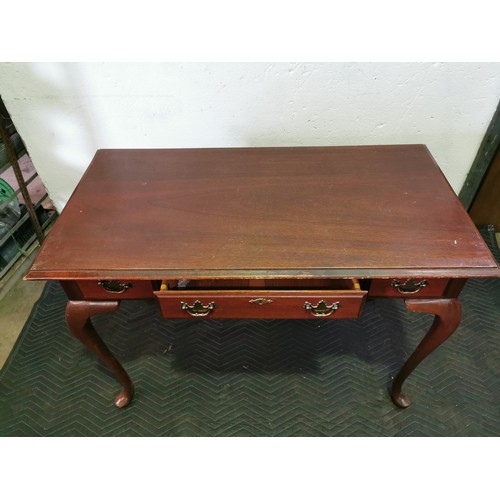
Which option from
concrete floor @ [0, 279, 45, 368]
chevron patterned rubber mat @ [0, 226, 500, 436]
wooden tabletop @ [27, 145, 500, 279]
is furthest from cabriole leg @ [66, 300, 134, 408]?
concrete floor @ [0, 279, 45, 368]

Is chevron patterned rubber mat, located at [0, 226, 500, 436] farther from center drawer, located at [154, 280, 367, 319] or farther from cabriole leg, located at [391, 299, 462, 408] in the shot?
center drawer, located at [154, 280, 367, 319]

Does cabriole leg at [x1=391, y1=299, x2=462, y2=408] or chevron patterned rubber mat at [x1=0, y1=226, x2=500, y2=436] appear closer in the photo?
cabriole leg at [x1=391, y1=299, x2=462, y2=408]

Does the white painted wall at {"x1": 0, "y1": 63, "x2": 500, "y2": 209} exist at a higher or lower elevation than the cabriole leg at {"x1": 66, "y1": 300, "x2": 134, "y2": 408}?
higher

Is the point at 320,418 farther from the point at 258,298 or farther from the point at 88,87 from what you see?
the point at 88,87

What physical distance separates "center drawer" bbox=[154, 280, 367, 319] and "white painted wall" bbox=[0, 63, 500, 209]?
677 millimetres

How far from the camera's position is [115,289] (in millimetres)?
952

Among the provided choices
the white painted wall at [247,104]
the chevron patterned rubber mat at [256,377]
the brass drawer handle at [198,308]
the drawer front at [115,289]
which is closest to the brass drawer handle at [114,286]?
the drawer front at [115,289]

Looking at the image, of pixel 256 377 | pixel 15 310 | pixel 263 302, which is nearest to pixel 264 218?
pixel 263 302

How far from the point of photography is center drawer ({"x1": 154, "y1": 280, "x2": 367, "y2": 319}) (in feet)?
2.92

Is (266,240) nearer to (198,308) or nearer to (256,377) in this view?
(198,308)

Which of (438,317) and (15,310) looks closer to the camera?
(438,317)

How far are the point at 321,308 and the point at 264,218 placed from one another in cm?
27

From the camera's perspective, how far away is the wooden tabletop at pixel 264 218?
0.88 meters

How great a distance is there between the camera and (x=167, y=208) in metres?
1.03
